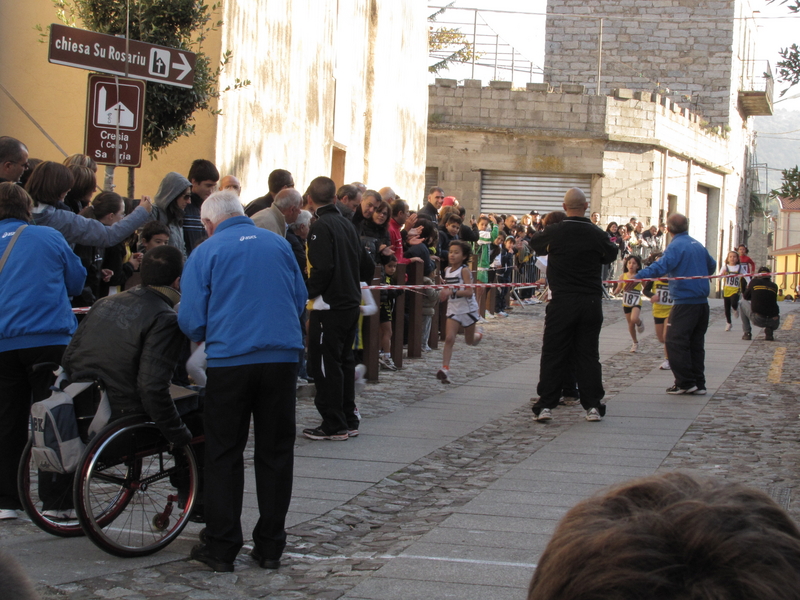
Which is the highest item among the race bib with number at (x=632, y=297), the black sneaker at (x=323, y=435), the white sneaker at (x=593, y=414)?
the race bib with number at (x=632, y=297)

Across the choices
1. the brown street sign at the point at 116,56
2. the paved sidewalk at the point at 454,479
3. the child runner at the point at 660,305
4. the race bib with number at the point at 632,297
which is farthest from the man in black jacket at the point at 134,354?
the race bib with number at the point at 632,297

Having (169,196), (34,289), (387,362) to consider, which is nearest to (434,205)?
(387,362)

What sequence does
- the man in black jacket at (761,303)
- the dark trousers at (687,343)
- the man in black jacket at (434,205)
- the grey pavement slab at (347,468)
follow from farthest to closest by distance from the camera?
the man in black jacket at (761,303), the man in black jacket at (434,205), the dark trousers at (687,343), the grey pavement slab at (347,468)

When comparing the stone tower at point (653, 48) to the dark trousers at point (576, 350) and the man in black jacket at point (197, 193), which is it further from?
the man in black jacket at point (197, 193)

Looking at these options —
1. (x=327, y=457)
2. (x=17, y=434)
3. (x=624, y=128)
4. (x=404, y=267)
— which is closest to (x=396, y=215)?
(x=404, y=267)

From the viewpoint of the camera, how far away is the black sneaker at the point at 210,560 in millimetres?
4770

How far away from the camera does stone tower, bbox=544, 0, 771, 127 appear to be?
41406 mm

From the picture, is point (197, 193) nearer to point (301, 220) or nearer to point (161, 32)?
point (301, 220)

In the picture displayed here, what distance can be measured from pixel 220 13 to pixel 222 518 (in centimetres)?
950

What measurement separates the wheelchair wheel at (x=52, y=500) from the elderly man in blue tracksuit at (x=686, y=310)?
7120mm

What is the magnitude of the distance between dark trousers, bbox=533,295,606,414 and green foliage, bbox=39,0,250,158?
4647mm

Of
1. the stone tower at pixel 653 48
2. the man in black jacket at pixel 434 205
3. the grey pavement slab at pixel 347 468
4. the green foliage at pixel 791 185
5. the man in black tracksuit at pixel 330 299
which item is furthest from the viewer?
the stone tower at pixel 653 48

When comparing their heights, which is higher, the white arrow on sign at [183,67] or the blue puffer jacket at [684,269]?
the white arrow on sign at [183,67]

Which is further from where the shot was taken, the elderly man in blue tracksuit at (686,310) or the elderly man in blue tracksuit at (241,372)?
the elderly man in blue tracksuit at (686,310)
